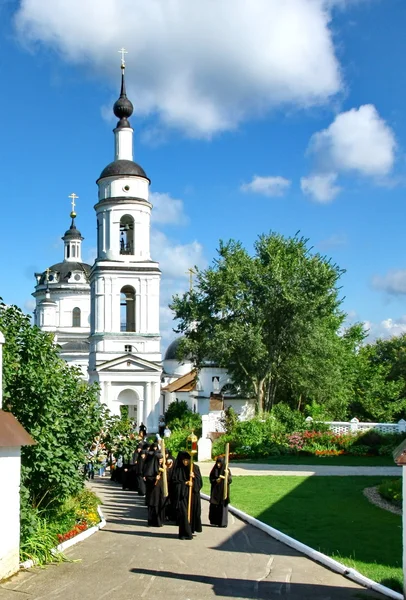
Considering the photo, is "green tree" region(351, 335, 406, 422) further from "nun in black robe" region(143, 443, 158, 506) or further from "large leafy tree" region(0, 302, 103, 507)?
"large leafy tree" region(0, 302, 103, 507)

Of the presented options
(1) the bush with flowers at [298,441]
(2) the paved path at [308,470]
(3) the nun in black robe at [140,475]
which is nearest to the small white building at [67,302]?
(1) the bush with flowers at [298,441]

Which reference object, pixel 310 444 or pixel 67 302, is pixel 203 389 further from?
pixel 67 302

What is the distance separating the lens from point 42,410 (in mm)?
11227

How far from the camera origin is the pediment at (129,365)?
4278cm

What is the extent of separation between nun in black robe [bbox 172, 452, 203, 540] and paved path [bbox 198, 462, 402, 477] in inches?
352

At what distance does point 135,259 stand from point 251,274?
416 inches

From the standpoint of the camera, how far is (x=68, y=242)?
66438mm

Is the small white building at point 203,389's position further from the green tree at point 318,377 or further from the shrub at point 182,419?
A: the green tree at point 318,377

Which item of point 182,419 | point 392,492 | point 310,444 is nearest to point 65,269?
point 182,419

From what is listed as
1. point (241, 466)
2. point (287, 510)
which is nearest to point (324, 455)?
point (241, 466)

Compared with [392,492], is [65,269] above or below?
above

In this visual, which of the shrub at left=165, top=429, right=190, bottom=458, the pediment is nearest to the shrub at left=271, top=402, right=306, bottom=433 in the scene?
the shrub at left=165, top=429, right=190, bottom=458

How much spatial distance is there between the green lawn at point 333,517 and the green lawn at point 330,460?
4435mm

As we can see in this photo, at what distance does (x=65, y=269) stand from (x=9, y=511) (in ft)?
185
